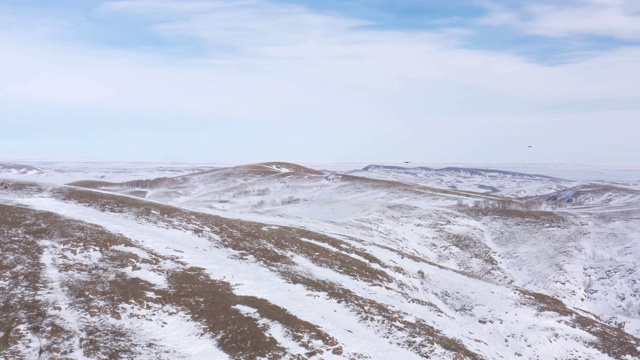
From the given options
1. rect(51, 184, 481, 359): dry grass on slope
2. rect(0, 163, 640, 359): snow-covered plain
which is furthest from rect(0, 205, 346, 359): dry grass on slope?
rect(51, 184, 481, 359): dry grass on slope

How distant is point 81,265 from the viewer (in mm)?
24484

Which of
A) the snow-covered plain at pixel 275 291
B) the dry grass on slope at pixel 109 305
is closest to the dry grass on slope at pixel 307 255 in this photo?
the snow-covered plain at pixel 275 291

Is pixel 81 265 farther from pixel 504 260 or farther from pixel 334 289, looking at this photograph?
pixel 504 260

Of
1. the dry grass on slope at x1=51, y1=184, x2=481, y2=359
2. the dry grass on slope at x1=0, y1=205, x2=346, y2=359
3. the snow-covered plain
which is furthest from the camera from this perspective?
the dry grass on slope at x1=51, y1=184, x2=481, y2=359

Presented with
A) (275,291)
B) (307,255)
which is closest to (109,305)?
(275,291)

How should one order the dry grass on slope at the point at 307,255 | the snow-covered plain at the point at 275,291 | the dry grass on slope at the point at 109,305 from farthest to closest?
the dry grass on slope at the point at 307,255
the snow-covered plain at the point at 275,291
the dry grass on slope at the point at 109,305

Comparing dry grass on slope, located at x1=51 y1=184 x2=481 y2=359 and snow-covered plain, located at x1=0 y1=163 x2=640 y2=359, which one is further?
dry grass on slope, located at x1=51 y1=184 x2=481 y2=359

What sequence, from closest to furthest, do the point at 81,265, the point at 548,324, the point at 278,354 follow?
the point at 278,354
the point at 81,265
the point at 548,324

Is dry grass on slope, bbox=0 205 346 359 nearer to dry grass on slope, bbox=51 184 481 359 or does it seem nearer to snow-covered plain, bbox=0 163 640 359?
snow-covered plain, bbox=0 163 640 359

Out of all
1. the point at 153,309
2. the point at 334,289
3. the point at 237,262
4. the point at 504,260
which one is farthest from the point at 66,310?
the point at 504,260

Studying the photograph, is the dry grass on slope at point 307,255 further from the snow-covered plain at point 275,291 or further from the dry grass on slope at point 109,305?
the dry grass on slope at point 109,305

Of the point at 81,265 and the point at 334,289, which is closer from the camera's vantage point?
the point at 81,265

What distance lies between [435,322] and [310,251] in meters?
13.6

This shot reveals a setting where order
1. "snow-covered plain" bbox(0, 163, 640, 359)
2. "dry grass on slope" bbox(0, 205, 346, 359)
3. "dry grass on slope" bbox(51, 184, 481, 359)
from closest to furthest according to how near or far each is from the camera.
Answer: "dry grass on slope" bbox(0, 205, 346, 359)
"snow-covered plain" bbox(0, 163, 640, 359)
"dry grass on slope" bbox(51, 184, 481, 359)
